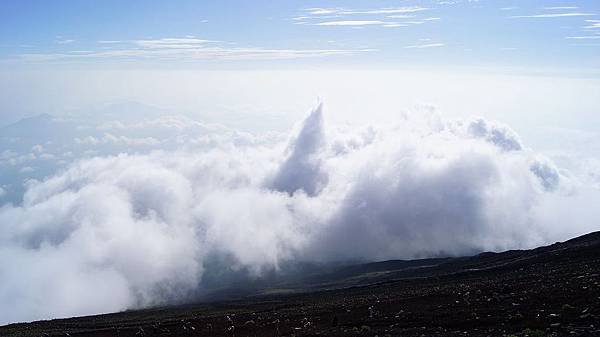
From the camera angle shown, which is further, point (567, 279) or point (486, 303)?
point (567, 279)

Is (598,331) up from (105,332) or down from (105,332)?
up

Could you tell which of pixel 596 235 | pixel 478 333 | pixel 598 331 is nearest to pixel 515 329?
pixel 478 333

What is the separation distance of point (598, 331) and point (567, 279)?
17774 mm

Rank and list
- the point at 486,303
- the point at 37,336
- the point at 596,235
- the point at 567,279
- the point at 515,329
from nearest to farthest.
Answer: the point at 515,329, the point at 486,303, the point at 567,279, the point at 37,336, the point at 596,235

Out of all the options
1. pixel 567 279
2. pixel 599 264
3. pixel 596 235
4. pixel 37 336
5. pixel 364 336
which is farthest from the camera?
pixel 596 235

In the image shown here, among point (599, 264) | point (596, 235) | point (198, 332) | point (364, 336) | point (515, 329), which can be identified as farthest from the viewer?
point (596, 235)

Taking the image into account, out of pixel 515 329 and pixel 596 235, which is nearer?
pixel 515 329

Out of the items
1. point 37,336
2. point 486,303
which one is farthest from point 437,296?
point 37,336

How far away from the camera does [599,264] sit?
39969mm

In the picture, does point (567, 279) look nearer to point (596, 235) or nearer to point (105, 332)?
point (105, 332)

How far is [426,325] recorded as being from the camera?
2659cm

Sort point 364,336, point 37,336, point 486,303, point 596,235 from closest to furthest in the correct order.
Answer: point 364,336
point 486,303
point 37,336
point 596,235

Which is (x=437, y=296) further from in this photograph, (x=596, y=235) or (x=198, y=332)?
(x=596, y=235)

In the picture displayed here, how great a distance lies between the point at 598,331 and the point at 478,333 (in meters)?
5.15
